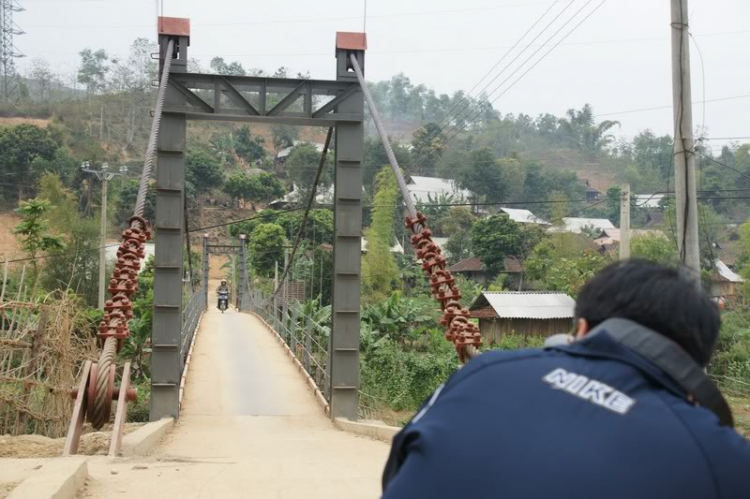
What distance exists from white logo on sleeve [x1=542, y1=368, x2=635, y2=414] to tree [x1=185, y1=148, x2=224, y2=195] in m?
54.2

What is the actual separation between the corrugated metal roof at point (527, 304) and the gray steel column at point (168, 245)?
65.0ft

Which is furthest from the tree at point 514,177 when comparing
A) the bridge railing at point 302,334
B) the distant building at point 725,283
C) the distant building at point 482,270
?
the bridge railing at point 302,334

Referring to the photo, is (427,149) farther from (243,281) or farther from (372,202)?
(243,281)

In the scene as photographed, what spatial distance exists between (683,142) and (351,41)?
3.84 m

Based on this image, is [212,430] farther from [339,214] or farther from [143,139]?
[143,139]

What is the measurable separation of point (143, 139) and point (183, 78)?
65.9 meters

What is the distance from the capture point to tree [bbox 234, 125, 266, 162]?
6950 centimetres

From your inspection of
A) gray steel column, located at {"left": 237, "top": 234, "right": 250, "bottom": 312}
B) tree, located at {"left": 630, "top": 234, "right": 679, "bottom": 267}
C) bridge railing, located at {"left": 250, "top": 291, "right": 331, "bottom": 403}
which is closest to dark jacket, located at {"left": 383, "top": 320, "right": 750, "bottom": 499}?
bridge railing, located at {"left": 250, "top": 291, "right": 331, "bottom": 403}

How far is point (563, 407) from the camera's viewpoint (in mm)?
1196

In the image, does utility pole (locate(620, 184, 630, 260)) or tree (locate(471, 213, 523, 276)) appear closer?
utility pole (locate(620, 184, 630, 260))

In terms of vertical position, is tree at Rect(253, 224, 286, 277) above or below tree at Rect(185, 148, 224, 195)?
below

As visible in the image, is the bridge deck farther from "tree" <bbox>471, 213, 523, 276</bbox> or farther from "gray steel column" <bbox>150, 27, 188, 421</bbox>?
"tree" <bbox>471, 213, 523, 276</bbox>

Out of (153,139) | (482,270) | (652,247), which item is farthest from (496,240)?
(153,139)

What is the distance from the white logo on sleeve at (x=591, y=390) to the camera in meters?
1.18
